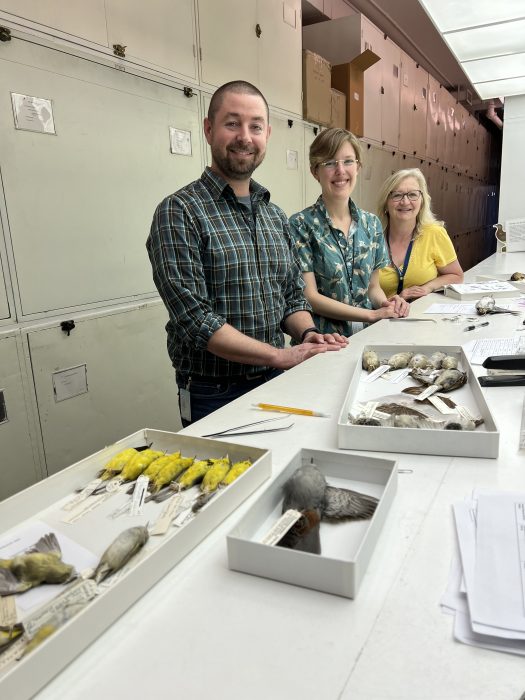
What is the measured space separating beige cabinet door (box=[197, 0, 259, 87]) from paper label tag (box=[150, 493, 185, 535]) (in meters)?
2.39

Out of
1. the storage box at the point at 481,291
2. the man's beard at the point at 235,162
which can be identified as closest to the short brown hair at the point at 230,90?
the man's beard at the point at 235,162

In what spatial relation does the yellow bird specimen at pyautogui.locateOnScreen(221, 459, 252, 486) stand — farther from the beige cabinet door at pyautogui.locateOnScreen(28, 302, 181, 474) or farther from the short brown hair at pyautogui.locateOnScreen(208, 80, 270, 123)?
the beige cabinet door at pyautogui.locateOnScreen(28, 302, 181, 474)

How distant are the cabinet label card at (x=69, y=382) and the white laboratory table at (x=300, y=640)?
147cm

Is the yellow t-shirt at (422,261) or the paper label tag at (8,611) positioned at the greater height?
the yellow t-shirt at (422,261)

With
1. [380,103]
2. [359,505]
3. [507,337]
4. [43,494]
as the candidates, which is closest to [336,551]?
[359,505]

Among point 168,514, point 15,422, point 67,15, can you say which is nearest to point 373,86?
point 67,15

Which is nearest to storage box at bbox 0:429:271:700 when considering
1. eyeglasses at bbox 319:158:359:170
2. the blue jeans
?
the blue jeans

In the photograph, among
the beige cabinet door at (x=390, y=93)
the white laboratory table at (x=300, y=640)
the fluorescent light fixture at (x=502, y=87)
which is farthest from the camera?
the fluorescent light fixture at (x=502, y=87)

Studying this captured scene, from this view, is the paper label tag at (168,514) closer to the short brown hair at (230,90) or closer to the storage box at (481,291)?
the short brown hair at (230,90)

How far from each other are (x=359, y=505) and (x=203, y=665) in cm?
32

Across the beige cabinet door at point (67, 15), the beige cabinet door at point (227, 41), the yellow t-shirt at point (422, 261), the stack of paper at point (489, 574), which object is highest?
the beige cabinet door at point (227, 41)

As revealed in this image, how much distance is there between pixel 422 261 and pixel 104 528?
251cm

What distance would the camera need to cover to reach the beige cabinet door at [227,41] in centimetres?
256

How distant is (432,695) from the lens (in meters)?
0.48
